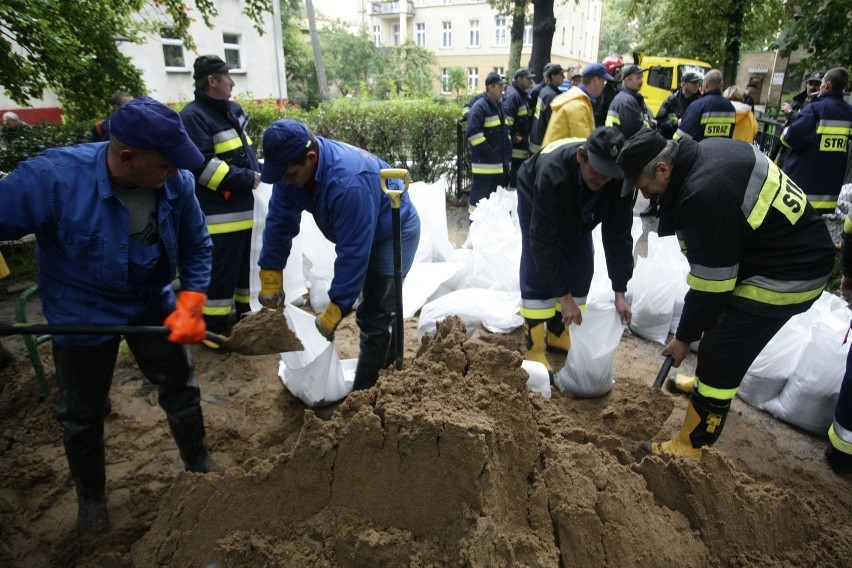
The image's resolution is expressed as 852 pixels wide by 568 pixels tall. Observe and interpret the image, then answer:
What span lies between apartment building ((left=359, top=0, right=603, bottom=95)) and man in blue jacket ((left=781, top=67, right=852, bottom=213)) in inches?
1217

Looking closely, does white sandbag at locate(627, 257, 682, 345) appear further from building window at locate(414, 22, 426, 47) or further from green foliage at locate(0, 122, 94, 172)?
building window at locate(414, 22, 426, 47)

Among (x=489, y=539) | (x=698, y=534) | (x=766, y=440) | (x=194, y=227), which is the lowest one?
(x=766, y=440)

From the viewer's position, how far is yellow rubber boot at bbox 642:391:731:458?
2.54 m

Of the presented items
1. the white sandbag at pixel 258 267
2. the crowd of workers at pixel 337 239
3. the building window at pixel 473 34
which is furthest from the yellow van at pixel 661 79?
the building window at pixel 473 34

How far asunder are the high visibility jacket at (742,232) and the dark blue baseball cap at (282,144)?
5.54ft

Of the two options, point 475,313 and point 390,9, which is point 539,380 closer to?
point 475,313

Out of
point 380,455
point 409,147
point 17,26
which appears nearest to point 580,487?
point 380,455

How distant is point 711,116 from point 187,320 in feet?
19.8

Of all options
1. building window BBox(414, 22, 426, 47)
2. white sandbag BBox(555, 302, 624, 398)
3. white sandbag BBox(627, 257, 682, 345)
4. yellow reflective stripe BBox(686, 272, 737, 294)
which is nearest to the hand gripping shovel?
white sandbag BBox(555, 302, 624, 398)

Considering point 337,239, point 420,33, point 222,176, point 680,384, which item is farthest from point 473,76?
point 337,239

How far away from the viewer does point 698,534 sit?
5.57ft

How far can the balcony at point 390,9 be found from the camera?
38.6 m

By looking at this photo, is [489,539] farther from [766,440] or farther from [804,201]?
[766,440]

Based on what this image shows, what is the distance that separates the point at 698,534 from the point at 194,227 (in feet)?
7.63
